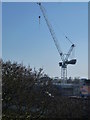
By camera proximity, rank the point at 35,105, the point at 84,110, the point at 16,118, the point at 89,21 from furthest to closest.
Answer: the point at 84,110 < the point at 35,105 < the point at 16,118 < the point at 89,21

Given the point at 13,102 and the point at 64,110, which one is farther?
the point at 64,110

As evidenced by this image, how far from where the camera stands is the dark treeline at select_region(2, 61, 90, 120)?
5879 millimetres

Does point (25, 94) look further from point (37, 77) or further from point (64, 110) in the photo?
point (64, 110)

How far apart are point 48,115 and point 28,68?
3.16ft

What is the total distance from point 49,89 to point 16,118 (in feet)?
3.28

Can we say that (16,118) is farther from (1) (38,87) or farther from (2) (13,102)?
(1) (38,87)

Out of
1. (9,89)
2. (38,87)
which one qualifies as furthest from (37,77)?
(9,89)

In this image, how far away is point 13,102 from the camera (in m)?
5.98

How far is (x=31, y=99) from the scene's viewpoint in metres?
6.11

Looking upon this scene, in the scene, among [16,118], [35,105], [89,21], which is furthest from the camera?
[35,105]

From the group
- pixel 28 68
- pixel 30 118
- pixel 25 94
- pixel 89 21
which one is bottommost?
pixel 30 118

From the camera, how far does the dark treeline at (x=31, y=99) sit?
5.88m

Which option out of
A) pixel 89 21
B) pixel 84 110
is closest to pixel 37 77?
pixel 84 110

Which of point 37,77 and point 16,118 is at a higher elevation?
point 37,77
